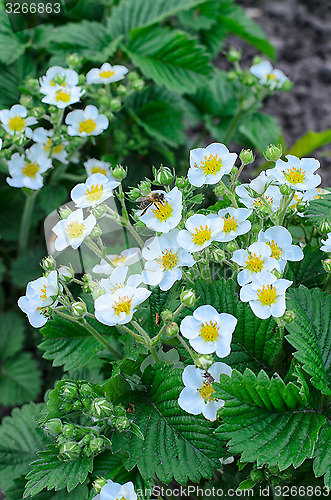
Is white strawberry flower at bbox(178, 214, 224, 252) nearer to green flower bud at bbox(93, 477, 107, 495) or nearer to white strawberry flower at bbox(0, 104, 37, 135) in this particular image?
green flower bud at bbox(93, 477, 107, 495)

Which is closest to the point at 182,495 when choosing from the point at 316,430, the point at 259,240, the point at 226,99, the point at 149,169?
the point at 316,430

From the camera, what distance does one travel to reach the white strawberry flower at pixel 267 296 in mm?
819

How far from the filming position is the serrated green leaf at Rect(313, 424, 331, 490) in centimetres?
78

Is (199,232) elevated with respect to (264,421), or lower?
elevated

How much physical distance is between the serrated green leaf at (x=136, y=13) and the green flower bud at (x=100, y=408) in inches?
48.9

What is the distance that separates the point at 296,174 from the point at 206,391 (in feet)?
1.29

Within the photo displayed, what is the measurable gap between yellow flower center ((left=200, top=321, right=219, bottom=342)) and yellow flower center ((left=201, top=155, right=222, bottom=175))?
0.88ft

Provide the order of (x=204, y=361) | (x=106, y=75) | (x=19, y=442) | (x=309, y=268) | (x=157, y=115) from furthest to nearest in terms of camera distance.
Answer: (x=157, y=115)
(x=106, y=75)
(x=19, y=442)
(x=309, y=268)
(x=204, y=361)

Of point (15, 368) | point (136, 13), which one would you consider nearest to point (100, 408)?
point (15, 368)

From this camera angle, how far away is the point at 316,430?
2.68ft

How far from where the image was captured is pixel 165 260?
902 mm

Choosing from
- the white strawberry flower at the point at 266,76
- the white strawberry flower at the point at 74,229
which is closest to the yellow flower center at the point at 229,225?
the white strawberry flower at the point at 74,229

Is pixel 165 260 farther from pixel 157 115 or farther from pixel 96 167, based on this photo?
pixel 157 115

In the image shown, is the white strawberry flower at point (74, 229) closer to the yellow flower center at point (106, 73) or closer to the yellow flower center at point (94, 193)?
the yellow flower center at point (94, 193)
